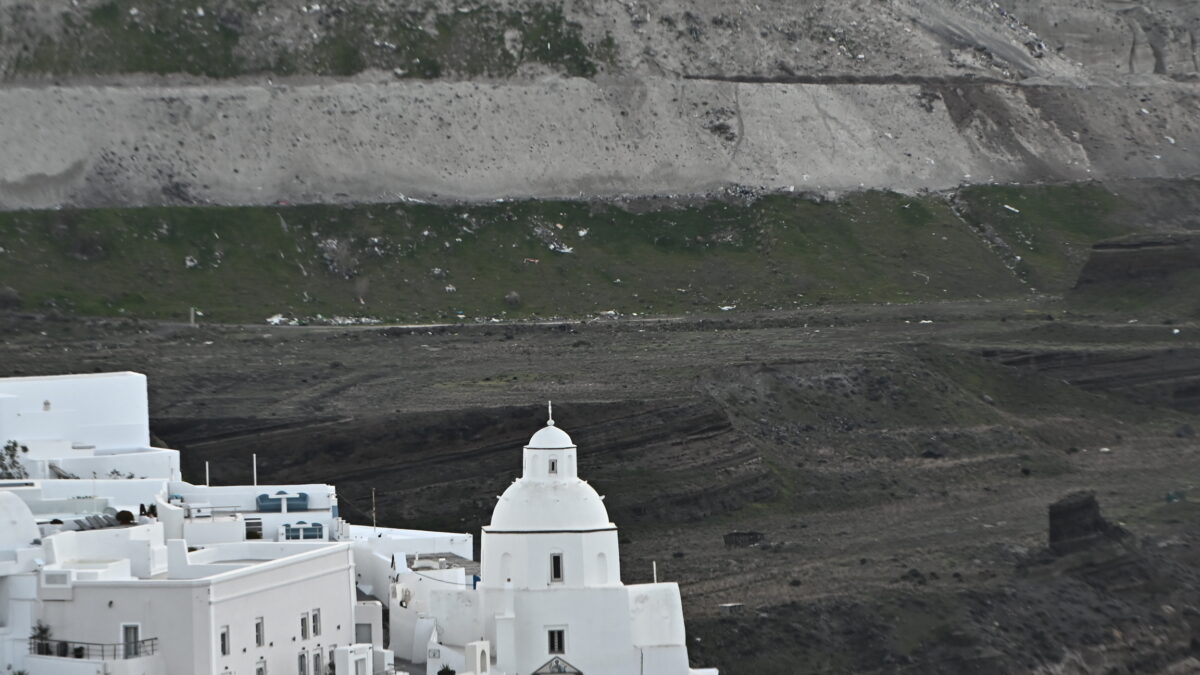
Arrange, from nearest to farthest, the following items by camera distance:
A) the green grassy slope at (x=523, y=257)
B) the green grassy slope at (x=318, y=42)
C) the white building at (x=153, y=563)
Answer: the white building at (x=153, y=563), the green grassy slope at (x=523, y=257), the green grassy slope at (x=318, y=42)

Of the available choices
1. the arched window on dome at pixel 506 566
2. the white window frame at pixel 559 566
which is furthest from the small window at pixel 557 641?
the arched window on dome at pixel 506 566

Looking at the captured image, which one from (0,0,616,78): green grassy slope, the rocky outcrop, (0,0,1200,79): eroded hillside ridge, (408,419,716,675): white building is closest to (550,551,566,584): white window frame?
(408,419,716,675): white building

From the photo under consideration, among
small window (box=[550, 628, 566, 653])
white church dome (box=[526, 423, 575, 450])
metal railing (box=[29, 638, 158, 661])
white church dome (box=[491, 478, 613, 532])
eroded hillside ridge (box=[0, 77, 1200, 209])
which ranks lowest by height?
metal railing (box=[29, 638, 158, 661])

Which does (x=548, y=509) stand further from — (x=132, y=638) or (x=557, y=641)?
(x=132, y=638)

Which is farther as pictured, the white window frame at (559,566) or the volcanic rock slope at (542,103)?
the volcanic rock slope at (542,103)

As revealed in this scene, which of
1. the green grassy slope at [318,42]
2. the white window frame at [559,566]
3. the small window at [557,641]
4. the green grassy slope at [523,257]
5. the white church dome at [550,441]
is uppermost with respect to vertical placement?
the green grassy slope at [318,42]

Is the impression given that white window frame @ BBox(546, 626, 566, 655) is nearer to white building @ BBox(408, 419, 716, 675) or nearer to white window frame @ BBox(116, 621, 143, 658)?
white building @ BBox(408, 419, 716, 675)

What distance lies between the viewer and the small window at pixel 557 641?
58531mm

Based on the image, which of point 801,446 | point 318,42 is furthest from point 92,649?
point 318,42

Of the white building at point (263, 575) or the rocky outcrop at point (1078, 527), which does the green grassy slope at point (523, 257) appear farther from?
the white building at point (263, 575)

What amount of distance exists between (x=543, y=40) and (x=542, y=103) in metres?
3.84

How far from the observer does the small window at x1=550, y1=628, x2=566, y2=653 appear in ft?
192

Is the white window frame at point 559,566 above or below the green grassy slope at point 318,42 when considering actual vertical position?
below

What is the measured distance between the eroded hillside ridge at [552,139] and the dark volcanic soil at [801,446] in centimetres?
1648
